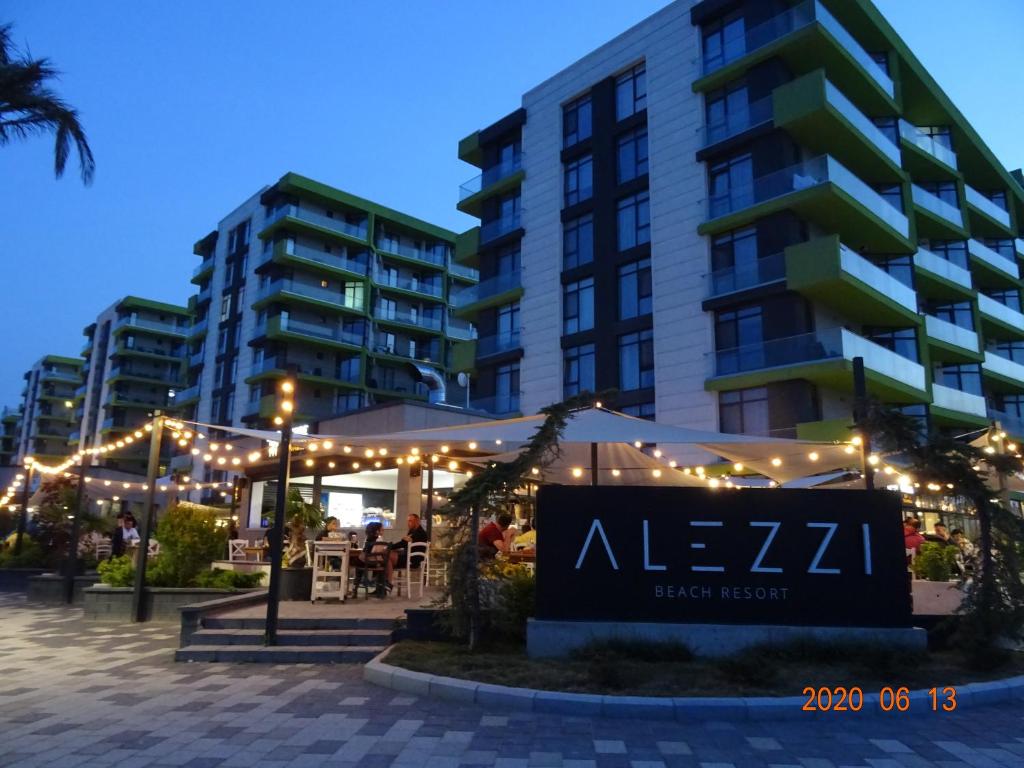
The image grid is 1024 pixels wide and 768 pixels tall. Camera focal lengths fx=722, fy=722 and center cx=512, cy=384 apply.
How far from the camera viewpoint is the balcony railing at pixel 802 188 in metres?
22.5

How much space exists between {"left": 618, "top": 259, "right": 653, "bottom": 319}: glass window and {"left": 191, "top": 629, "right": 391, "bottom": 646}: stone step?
19830 mm

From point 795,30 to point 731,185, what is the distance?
16.5 ft

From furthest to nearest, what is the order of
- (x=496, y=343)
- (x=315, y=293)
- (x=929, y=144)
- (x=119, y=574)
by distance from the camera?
1. (x=315, y=293)
2. (x=496, y=343)
3. (x=929, y=144)
4. (x=119, y=574)

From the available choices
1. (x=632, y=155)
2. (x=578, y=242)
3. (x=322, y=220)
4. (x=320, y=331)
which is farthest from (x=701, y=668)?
(x=322, y=220)

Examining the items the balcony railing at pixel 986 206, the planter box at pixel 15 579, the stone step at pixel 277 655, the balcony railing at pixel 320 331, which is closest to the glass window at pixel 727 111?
the balcony railing at pixel 986 206

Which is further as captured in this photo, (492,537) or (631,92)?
(631,92)

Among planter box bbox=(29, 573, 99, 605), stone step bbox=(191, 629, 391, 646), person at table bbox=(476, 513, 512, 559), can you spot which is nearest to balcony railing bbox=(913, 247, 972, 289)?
person at table bbox=(476, 513, 512, 559)

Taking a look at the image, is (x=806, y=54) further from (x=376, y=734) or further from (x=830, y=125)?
(x=376, y=734)

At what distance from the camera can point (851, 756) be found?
5168 mm

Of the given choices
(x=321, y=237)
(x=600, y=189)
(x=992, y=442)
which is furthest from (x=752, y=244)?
(x=321, y=237)

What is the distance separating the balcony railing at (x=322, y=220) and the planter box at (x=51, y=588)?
106 feet

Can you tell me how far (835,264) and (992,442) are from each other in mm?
10809

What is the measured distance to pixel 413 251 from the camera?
5200cm

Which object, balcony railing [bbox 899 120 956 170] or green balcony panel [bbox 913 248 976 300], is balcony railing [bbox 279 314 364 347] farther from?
balcony railing [bbox 899 120 956 170]
